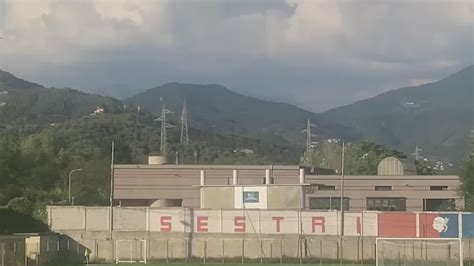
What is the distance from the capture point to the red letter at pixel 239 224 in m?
78.9

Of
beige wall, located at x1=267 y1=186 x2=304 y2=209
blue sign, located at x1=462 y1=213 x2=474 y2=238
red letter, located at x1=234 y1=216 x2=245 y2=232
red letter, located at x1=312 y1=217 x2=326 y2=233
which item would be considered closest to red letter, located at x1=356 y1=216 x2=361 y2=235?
red letter, located at x1=312 y1=217 x2=326 y2=233

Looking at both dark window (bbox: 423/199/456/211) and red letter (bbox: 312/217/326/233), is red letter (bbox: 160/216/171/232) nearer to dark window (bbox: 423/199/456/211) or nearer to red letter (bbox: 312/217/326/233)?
red letter (bbox: 312/217/326/233)

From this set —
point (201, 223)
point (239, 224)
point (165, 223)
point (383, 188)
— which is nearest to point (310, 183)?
point (383, 188)

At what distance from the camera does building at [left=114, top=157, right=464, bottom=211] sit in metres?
118

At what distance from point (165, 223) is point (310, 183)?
3859cm

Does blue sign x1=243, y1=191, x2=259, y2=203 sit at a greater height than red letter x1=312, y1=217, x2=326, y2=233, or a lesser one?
greater

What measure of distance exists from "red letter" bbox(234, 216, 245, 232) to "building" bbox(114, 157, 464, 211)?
35.6m

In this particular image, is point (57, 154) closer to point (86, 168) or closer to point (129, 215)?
point (86, 168)

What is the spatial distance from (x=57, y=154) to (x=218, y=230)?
193 ft

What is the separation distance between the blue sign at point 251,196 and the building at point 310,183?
27.7 m

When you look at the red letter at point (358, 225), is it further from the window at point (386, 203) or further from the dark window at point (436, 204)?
the dark window at point (436, 204)

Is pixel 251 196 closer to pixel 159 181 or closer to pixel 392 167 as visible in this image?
pixel 159 181

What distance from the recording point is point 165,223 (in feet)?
264

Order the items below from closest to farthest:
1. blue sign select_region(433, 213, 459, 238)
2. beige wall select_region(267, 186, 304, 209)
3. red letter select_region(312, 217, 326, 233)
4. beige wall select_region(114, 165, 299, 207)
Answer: blue sign select_region(433, 213, 459, 238)
red letter select_region(312, 217, 326, 233)
beige wall select_region(267, 186, 304, 209)
beige wall select_region(114, 165, 299, 207)
